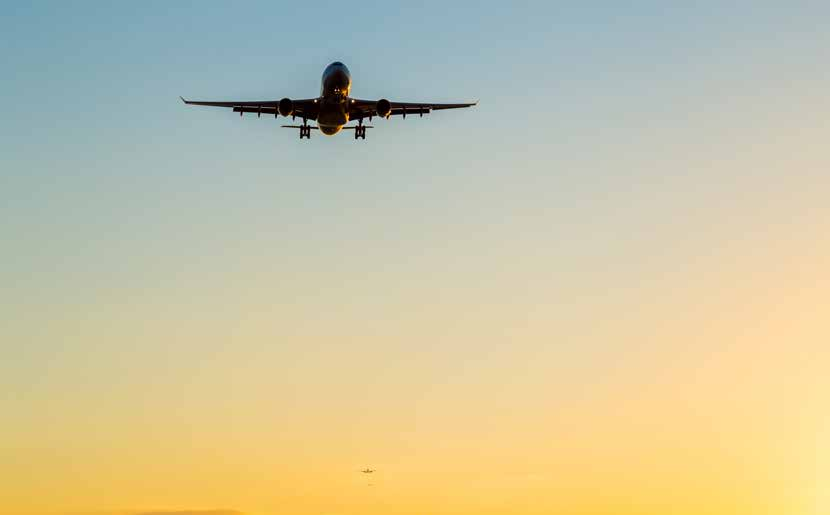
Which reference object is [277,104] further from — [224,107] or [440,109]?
[440,109]

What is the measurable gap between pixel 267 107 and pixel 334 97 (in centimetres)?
1091

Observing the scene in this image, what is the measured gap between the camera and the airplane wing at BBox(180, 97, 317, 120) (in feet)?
460

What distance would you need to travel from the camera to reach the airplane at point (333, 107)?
13525 centimetres

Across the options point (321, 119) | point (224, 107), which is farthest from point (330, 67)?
point (224, 107)

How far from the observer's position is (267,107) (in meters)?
144

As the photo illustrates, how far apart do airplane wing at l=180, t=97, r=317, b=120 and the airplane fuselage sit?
2455 mm

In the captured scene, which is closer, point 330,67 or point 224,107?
point 330,67

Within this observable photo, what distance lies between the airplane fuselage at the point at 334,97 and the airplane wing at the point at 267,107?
2455mm

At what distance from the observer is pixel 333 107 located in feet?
447

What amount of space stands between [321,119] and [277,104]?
5.41 meters

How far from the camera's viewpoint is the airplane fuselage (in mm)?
134625

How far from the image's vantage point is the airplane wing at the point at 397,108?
14125 cm

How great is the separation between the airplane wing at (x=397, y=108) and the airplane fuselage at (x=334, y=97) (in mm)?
2828

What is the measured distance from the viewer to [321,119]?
137625 mm
